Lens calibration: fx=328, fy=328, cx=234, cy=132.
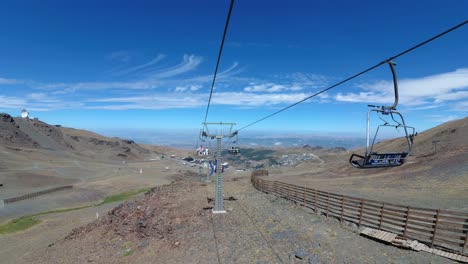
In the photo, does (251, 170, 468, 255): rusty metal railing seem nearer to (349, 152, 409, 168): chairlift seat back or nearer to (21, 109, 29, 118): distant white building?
(349, 152, 409, 168): chairlift seat back

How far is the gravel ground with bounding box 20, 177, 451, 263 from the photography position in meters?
17.0

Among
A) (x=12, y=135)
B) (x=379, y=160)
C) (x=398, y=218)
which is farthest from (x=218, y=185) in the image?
(x=12, y=135)

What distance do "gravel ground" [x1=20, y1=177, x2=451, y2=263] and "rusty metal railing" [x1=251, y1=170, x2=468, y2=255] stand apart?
1.02 m

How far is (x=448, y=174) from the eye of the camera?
143 feet

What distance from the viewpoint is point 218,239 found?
68.3ft

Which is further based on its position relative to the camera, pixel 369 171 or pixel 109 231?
pixel 369 171

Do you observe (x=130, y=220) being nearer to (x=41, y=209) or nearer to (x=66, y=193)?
(x=41, y=209)

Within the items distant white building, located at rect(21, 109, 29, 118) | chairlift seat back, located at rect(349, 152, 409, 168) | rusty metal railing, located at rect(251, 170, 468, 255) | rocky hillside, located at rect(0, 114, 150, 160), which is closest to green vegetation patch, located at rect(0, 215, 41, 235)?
rusty metal railing, located at rect(251, 170, 468, 255)

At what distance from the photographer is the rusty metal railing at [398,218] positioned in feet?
52.1

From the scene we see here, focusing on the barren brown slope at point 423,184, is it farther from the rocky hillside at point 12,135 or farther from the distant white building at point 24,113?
the distant white building at point 24,113

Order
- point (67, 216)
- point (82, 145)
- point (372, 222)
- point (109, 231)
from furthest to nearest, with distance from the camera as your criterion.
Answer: point (82, 145) < point (67, 216) < point (109, 231) < point (372, 222)

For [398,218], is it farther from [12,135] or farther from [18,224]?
[12,135]

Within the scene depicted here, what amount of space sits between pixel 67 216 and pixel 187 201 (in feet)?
66.8

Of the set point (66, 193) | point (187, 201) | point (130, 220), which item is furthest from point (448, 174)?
point (66, 193)
